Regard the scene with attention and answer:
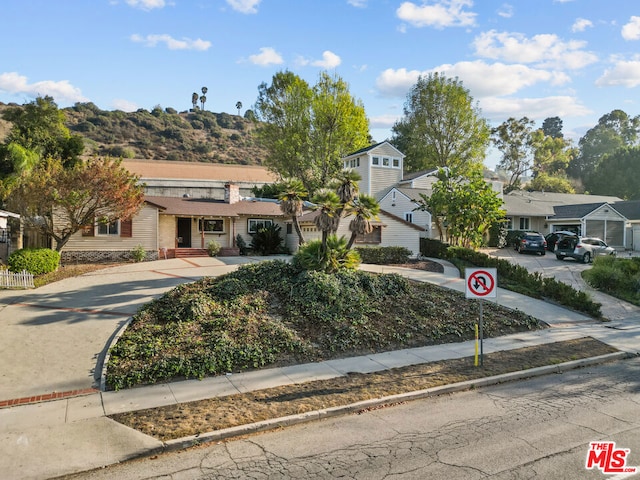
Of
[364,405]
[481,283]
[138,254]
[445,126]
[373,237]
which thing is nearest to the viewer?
[364,405]

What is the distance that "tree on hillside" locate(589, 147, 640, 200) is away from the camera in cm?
6206

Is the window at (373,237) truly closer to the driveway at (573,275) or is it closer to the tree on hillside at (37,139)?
the driveway at (573,275)

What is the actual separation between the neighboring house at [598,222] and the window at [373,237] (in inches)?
786

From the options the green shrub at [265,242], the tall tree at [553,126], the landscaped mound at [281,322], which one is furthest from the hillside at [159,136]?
the tall tree at [553,126]

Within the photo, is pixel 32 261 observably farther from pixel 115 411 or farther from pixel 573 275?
pixel 573 275

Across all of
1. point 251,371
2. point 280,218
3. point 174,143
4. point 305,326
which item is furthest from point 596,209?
point 174,143

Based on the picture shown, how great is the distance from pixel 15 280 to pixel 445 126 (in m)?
44.8

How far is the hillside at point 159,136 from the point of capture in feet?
268

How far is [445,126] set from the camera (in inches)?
1956

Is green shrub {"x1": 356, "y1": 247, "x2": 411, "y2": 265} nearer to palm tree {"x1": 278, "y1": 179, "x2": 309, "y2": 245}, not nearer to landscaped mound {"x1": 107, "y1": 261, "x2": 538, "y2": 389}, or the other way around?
landscaped mound {"x1": 107, "y1": 261, "x2": 538, "y2": 389}

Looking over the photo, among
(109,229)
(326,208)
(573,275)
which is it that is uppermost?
(326,208)

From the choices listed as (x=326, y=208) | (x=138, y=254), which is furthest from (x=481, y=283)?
(x=138, y=254)

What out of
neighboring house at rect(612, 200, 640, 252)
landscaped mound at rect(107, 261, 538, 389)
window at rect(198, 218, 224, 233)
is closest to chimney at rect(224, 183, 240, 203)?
window at rect(198, 218, 224, 233)

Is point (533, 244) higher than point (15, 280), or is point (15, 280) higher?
point (533, 244)
